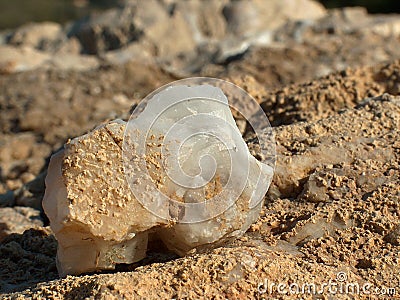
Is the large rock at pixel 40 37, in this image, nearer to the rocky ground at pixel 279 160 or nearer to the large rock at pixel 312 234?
the rocky ground at pixel 279 160

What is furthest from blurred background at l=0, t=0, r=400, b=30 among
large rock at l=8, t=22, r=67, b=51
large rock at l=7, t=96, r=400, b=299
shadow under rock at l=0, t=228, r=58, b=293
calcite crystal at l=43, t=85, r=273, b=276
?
calcite crystal at l=43, t=85, r=273, b=276

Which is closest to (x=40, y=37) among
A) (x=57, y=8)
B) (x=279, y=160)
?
(x=279, y=160)

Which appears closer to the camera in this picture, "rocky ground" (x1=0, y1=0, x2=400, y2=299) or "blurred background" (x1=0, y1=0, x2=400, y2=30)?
"rocky ground" (x1=0, y1=0, x2=400, y2=299)

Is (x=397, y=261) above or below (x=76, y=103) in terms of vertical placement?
above

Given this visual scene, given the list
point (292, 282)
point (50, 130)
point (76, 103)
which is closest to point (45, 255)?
point (292, 282)

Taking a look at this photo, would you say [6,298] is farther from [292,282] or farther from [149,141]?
[292,282]

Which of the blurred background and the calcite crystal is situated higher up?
the calcite crystal

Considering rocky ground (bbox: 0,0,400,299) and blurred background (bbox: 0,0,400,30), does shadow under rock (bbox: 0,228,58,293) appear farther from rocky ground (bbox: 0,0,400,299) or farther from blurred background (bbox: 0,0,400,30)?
blurred background (bbox: 0,0,400,30)
